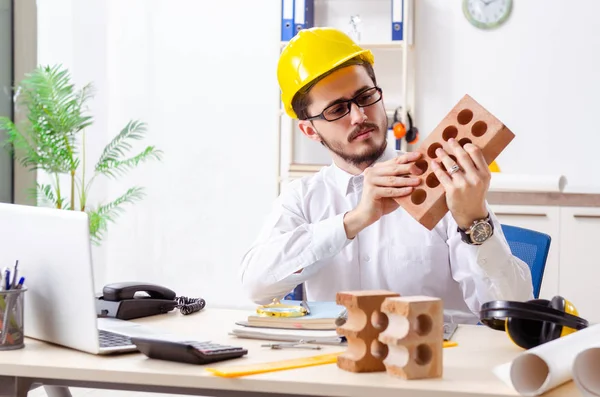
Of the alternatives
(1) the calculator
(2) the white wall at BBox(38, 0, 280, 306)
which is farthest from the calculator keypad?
(2) the white wall at BBox(38, 0, 280, 306)

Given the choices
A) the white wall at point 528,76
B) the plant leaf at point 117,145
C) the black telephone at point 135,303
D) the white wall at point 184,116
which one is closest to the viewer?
the black telephone at point 135,303

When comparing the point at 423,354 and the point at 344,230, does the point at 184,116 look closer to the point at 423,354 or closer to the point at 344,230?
the point at 344,230

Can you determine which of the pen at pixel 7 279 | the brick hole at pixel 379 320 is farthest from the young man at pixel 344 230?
the pen at pixel 7 279

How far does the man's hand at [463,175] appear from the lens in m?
1.56

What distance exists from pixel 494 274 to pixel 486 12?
3.45m

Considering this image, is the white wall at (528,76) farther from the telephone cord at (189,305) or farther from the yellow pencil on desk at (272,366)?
the yellow pencil on desk at (272,366)

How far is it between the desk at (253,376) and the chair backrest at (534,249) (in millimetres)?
601

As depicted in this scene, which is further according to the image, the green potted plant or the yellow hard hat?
the green potted plant

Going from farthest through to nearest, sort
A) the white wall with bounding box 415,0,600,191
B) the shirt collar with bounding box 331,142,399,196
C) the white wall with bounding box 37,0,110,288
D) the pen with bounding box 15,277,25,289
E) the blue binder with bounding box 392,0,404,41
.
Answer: the white wall with bounding box 37,0,110,288 < the white wall with bounding box 415,0,600,191 < the blue binder with bounding box 392,0,404,41 < the shirt collar with bounding box 331,142,399,196 < the pen with bounding box 15,277,25,289

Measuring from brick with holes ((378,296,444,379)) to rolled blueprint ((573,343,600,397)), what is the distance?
20 cm

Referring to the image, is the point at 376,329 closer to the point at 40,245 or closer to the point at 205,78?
the point at 40,245

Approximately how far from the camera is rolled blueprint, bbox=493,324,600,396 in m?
1.18

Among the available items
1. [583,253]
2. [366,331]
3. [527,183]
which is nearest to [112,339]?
[366,331]

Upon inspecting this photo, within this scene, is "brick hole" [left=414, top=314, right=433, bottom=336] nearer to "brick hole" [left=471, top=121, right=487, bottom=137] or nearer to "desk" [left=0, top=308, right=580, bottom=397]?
"desk" [left=0, top=308, right=580, bottom=397]
